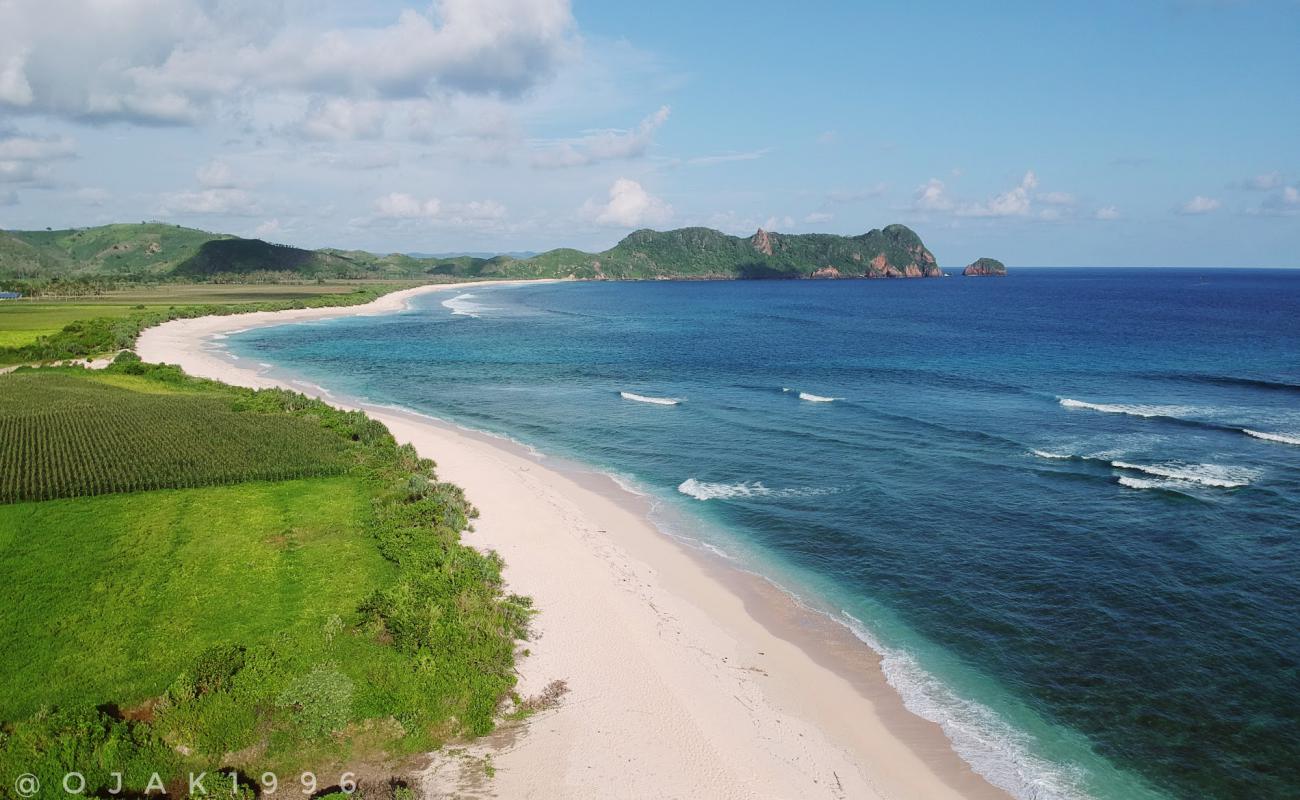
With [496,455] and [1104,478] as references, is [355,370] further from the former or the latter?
[1104,478]

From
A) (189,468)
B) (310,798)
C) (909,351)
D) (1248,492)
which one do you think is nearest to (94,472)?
(189,468)

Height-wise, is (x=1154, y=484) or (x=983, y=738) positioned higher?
(x=1154, y=484)

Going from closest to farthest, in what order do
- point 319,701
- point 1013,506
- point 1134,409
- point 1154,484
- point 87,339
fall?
point 319,701, point 1013,506, point 1154,484, point 1134,409, point 87,339

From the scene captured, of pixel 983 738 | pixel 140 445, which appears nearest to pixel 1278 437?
pixel 983 738

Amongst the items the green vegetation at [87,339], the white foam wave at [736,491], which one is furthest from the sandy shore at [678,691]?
the green vegetation at [87,339]

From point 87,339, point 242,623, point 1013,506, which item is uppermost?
point 87,339

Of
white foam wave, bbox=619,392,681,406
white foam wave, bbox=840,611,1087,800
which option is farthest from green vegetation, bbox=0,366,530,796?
white foam wave, bbox=619,392,681,406

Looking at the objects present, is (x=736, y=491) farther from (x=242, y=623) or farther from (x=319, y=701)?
(x=319, y=701)
